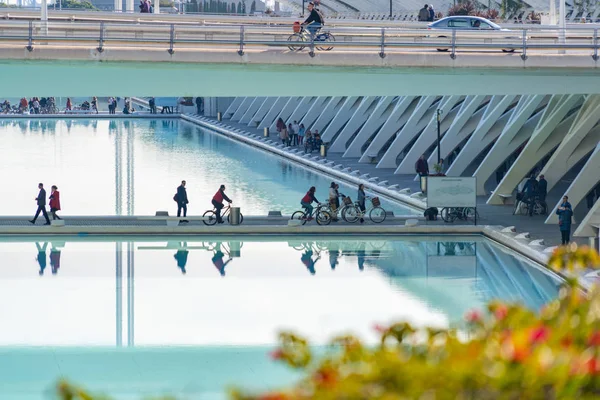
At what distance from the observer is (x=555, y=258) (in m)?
6.43

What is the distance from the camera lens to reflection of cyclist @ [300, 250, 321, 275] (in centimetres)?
2255

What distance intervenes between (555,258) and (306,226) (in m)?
20.1

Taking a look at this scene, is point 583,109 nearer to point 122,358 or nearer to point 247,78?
point 247,78

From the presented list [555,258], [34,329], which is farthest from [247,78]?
[555,258]

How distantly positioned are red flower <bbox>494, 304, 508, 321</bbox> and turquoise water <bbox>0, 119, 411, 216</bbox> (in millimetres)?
23732

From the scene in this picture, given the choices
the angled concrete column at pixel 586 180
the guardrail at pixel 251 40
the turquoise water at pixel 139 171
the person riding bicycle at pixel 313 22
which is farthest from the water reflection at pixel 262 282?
the turquoise water at pixel 139 171

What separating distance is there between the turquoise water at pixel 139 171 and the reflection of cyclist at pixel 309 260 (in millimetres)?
6073

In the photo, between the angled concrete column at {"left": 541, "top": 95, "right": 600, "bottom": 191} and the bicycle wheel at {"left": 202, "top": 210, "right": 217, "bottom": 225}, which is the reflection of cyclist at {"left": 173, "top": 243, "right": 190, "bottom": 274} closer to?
the bicycle wheel at {"left": 202, "top": 210, "right": 217, "bottom": 225}

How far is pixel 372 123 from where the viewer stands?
41969 mm

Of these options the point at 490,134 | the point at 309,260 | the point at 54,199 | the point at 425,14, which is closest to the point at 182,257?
the point at 309,260

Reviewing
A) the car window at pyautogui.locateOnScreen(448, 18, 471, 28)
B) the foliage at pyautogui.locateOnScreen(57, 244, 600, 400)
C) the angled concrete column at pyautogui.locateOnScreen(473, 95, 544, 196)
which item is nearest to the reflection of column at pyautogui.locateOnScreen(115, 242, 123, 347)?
the angled concrete column at pyautogui.locateOnScreen(473, 95, 544, 196)

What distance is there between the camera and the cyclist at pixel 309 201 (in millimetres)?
26567

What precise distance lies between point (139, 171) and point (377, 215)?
15146mm

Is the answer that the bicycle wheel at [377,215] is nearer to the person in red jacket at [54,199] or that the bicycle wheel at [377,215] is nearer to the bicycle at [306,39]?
the bicycle at [306,39]
